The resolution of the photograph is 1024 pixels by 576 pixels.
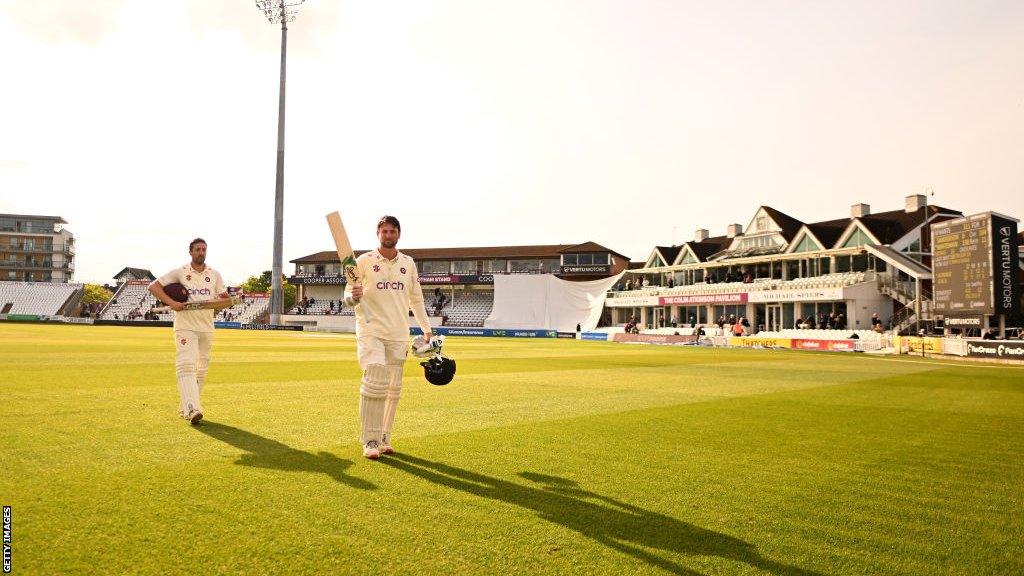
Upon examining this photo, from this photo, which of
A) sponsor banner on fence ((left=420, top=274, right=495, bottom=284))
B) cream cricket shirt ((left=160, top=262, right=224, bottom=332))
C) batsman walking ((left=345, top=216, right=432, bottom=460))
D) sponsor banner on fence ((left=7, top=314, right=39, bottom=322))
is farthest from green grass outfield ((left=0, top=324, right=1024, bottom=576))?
sponsor banner on fence ((left=7, top=314, right=39, bottom=322))

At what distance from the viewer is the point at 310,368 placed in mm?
17188

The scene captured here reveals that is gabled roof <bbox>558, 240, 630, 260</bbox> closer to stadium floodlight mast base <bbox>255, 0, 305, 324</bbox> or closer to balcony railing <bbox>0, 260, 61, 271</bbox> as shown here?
stadium floodlight mast base <bbox>255, 0, 305, 324</bbox>

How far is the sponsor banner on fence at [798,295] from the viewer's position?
147 feet

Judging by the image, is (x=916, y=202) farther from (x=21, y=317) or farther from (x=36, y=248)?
(x=36, y=248)

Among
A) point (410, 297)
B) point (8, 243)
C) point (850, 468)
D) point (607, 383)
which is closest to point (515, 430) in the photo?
point (410, 297)

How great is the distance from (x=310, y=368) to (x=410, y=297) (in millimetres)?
11247

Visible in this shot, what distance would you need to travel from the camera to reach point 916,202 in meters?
52.0

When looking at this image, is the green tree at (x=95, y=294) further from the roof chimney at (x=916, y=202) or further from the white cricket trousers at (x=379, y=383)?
the white cricket trousers at (x=379, y=383)

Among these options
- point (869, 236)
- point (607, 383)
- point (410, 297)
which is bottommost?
point (607, 383)

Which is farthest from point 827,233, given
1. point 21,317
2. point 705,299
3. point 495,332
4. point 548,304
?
point 21,317

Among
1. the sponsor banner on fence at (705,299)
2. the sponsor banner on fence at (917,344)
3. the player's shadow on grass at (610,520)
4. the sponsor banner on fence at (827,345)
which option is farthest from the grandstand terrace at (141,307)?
the player's shadow on grass at (610,520)

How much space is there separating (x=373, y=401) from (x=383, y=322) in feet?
2.57

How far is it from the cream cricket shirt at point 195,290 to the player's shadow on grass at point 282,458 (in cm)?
166

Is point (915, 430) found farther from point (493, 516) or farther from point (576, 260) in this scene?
point (576, 260)
